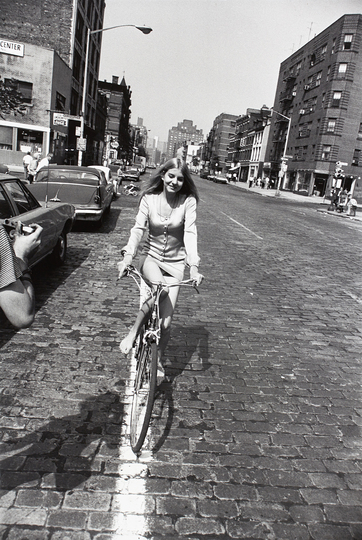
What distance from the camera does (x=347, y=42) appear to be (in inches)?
2148

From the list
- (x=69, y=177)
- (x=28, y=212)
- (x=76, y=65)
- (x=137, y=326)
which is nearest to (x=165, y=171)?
(x=137, y=326)

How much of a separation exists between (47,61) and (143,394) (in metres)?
33.7

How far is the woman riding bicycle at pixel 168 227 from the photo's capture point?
11.7 feet

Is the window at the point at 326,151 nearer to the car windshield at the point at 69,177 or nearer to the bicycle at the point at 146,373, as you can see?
the car windshield at the point at 69,177

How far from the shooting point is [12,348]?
438cm

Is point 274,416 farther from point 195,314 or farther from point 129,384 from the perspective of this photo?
point 195,314

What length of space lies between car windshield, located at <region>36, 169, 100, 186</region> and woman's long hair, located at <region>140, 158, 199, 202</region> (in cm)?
825

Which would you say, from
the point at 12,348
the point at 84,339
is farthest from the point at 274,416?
the point at 12,348

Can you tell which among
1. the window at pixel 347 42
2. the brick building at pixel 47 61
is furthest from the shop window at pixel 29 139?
the window at pixel 347 42

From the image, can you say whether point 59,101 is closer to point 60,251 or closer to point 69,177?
point 69,177

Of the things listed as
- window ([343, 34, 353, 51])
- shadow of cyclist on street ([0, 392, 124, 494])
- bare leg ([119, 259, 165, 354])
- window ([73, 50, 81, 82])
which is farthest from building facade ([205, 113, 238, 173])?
shadow of cyclist on street ([0, 392, 124, 494])

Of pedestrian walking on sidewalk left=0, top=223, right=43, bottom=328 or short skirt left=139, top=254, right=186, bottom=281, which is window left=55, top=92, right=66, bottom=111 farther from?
pedestrian walking on sidewalk left=0, top=223, right=43, bottom=328

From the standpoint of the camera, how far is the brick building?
30.7 m

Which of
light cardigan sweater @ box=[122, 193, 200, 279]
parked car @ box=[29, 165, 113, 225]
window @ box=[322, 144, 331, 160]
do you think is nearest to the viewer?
light cardigan sweater @ box=[122, 193, 200, 279]
